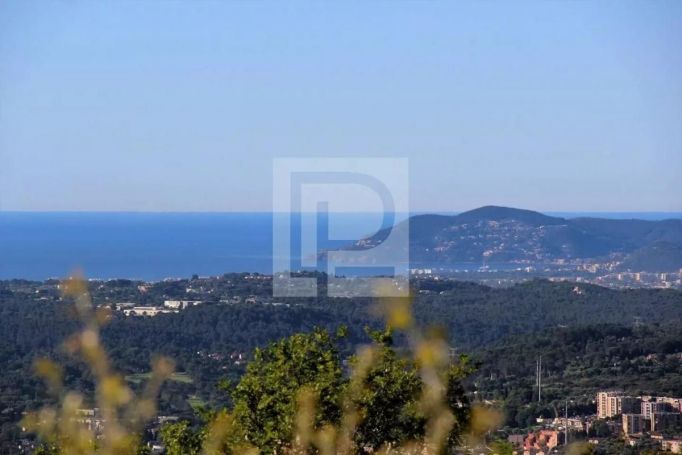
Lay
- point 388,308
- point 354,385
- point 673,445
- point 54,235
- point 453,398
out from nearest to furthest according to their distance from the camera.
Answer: point 388,308, point 354,385, point 453,398, point 673,445, point 54,235

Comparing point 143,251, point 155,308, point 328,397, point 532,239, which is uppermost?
point 328,397

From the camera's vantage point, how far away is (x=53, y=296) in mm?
19844

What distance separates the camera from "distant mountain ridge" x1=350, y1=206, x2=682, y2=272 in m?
33.9

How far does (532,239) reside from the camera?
38.6 meters

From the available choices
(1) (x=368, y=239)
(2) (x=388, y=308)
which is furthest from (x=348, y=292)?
(2) (x=388, y=308)

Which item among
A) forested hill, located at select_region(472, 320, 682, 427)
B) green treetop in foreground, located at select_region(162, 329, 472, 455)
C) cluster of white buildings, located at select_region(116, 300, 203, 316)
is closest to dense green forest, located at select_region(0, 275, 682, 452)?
forested hill, located at select_region(472, 320, 682, 427)

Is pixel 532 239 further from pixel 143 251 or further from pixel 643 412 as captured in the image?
pixel 643 412

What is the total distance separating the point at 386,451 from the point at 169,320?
1638 centimetres

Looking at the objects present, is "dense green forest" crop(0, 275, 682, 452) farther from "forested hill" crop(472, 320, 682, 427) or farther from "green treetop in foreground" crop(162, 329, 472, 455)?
"green treetop in foreground" crop(162, 329, 472, 455)

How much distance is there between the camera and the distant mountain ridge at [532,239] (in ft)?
111

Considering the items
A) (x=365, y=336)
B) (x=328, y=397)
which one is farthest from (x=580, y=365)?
(x=328, y=397)

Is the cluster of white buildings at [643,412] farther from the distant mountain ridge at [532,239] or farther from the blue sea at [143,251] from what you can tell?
the distant mountain ridge at [532,239]

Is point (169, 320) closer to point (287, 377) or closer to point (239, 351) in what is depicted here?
point (239, 351)

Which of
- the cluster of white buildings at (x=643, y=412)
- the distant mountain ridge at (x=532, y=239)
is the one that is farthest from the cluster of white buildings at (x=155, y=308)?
the distant mountain ridge at (x=532, y=239)
